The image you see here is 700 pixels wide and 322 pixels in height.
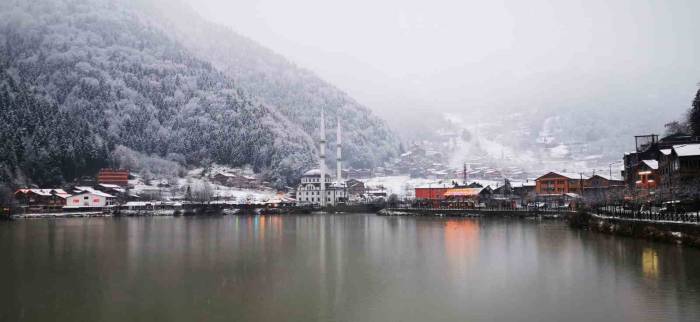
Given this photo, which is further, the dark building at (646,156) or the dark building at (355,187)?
the dark building at (355,187)

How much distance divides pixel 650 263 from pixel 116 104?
122 meters

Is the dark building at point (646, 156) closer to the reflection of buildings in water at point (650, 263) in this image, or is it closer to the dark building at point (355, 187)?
the reflection of buildings in water at point (650, 263)

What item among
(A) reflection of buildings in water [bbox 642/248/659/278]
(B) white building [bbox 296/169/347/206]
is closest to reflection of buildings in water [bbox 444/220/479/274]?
(A) reflection of buildings in water [bbox 642/248/659/278]

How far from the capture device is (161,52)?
5807 inches

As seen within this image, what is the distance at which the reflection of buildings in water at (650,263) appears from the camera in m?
18.4

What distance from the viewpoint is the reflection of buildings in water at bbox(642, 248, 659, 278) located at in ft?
60.5

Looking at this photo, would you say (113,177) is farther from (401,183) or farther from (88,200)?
(401,183)

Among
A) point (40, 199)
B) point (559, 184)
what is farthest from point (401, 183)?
point (40, 199)

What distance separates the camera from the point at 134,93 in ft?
425

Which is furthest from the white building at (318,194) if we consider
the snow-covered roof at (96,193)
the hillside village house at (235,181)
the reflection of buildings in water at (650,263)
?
the reflection of buildings in water at (650,263)

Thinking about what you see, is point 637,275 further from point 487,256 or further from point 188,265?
point 188,265

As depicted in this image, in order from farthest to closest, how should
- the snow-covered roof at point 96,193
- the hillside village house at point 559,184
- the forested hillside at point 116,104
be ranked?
the forested hillside at point 116,104 < the snow-covered roof at point 96,193 < the hillside village house at point 559,184

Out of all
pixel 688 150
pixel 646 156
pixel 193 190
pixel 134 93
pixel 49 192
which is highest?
pixel 134 93

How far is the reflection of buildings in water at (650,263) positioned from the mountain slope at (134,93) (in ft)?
307
